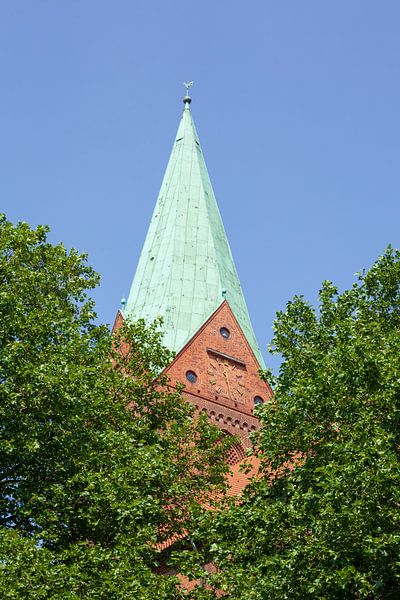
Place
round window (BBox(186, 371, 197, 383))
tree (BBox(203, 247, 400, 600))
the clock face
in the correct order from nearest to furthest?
1. tree (BBox(203, 247, 400, 600))
2. round window (BBox(186, 371, 197, 383))
3. the clock face

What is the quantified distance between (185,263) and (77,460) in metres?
24.8

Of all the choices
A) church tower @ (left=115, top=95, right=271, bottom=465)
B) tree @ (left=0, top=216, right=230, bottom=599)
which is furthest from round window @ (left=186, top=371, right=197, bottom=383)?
tree @ (left=0, top=216, right=230, bottom=599)

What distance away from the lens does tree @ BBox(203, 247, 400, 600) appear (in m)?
16.5

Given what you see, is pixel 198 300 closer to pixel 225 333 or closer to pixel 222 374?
pixel 225 333

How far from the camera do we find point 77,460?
64.9ft

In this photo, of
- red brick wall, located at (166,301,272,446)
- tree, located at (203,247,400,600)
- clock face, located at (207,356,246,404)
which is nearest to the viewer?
tree, located at (203,247,400,600)

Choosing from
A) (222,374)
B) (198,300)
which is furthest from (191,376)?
(198,300)

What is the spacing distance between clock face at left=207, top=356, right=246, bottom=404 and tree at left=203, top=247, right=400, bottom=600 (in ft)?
58.6

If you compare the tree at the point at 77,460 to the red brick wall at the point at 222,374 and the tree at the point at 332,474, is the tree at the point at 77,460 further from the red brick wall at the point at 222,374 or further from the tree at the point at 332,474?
the red brick wall at the point at 222,374

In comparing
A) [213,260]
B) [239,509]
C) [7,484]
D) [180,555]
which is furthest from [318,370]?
[213,260]

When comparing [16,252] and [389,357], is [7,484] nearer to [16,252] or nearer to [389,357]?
[16,252]

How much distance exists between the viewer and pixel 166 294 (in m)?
42.7

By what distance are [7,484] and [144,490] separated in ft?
8.47

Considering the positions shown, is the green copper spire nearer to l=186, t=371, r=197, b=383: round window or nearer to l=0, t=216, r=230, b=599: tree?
l=186, t=371, r=197, b=383: round window
